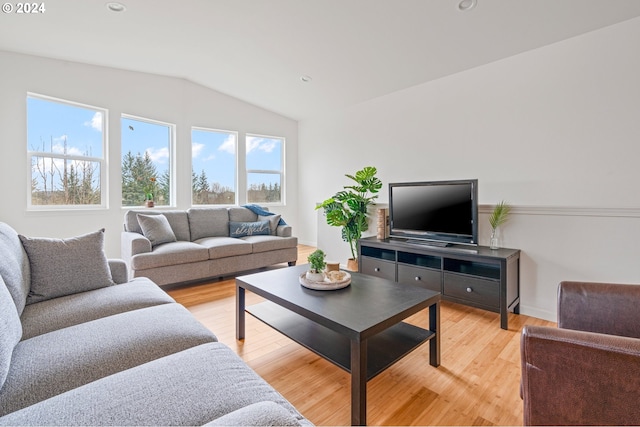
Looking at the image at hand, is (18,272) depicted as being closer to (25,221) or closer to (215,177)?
(25,221)

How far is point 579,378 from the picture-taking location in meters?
0.88

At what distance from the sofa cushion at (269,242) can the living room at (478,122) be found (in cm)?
60

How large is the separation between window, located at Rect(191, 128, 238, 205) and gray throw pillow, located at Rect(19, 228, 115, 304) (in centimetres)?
325

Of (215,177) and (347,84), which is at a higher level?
(347,84)

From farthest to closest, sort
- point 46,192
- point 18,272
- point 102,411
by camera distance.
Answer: point 46,192
point 18,272
point 102,411

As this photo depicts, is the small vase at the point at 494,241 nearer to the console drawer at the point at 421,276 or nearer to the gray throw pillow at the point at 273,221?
the console drawer at the point at 421,276

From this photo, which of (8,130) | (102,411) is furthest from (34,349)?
(8,130)

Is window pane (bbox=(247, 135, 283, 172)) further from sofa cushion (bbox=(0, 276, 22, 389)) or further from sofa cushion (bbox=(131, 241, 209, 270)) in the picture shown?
sofa cushion (bbox=(0, 276, 22, 389))

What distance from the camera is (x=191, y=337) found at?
4.28ft

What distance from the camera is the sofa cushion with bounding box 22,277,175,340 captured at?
1.38 m

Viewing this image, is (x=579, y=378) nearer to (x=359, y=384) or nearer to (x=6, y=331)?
(x=359, y=384)

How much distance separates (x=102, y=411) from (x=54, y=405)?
15cm

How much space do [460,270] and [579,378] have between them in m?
1.92

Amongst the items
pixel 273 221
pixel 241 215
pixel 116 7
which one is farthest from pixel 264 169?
pixel 116 7
